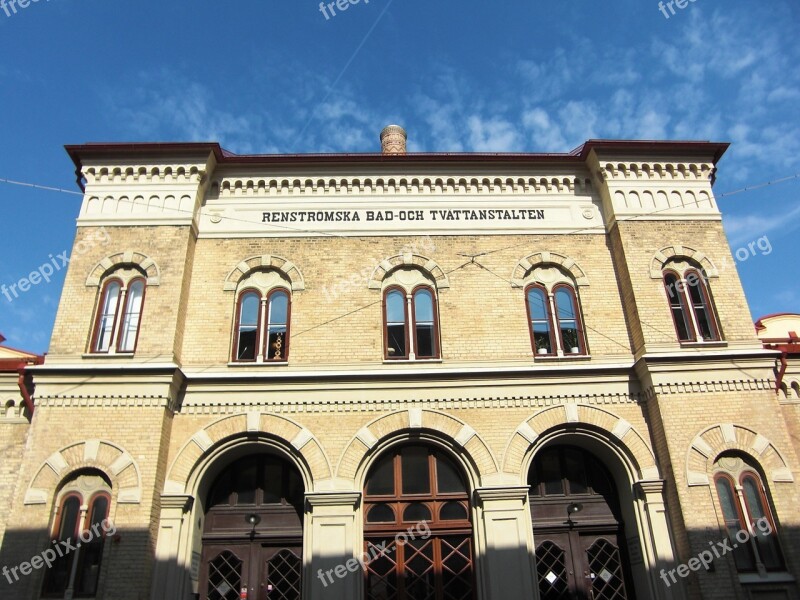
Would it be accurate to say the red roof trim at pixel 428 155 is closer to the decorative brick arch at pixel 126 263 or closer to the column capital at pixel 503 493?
the decorative brick arch at pixel 126 263

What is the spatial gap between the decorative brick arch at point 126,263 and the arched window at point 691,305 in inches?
444

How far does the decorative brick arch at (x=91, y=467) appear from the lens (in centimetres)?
1163

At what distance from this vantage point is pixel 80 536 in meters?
11.5

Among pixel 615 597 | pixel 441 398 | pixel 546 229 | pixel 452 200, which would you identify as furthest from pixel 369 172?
pixel 615 597

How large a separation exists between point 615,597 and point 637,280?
21.6 feet

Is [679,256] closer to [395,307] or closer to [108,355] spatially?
[395,307]

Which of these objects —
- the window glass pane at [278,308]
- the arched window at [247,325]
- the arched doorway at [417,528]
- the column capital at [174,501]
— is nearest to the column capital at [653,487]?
the arched doorway at [417,528]

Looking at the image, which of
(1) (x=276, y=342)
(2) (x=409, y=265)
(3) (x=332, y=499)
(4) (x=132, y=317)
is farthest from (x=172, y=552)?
(2) (x=409, y=265)

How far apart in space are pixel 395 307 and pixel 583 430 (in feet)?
15.7

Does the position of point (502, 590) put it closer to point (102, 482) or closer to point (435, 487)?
point (435, 487)

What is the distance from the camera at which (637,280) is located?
46.1 ft

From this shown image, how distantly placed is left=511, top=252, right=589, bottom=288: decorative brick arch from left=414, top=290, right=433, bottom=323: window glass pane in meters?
1.94

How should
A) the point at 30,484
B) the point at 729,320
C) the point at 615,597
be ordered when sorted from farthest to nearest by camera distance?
the point at 729,320, the point at 615,597, the point at 30,484

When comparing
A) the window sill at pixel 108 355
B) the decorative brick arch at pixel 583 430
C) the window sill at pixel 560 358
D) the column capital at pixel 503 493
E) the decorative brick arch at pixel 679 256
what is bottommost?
the column capital at pixel 503 493
